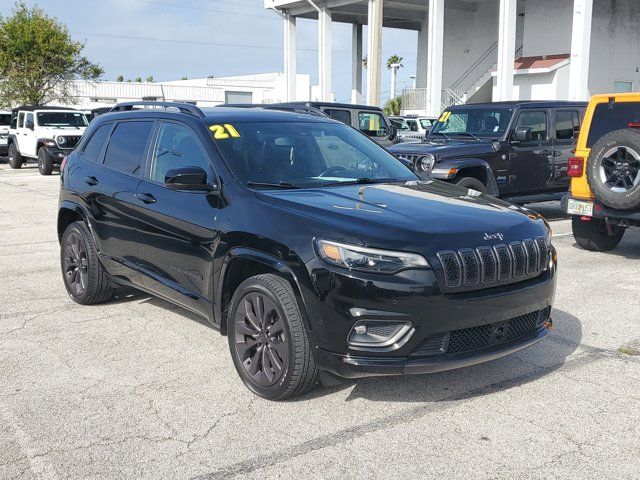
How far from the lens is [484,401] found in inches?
165

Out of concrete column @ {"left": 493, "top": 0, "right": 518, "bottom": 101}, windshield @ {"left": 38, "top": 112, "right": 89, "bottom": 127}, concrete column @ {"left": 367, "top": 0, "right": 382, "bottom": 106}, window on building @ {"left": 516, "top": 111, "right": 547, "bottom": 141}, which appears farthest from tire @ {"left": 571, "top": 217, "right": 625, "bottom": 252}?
concrete column @ {"left": 493, "top": 0, "right": 518, "bottom": 101}

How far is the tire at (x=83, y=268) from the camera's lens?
6078mm

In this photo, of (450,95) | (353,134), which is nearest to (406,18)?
(450,95)

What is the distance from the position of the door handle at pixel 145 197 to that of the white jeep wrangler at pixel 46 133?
17.0 metres

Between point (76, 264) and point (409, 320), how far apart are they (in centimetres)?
375

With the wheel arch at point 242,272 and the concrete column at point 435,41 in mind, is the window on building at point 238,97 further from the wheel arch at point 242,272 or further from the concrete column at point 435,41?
the wheel arch at point 242,272

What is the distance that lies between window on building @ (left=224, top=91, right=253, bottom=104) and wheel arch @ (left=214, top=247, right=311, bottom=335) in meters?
56.3

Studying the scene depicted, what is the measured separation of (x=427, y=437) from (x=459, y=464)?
1.03 ft

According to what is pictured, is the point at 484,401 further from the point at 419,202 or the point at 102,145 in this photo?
the point at 102,145

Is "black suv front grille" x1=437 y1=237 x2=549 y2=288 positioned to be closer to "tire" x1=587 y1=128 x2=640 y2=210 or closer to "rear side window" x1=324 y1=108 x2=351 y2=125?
"tire" x1=587 y1=128 x2=640 y2=210

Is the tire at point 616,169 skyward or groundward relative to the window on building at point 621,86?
groundward

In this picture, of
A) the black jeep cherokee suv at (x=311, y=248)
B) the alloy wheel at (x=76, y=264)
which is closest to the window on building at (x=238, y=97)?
the alloy wheel at (x=76, y=264)

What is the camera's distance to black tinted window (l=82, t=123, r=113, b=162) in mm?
6176

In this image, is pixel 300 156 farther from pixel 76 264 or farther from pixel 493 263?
pixel 76 264
